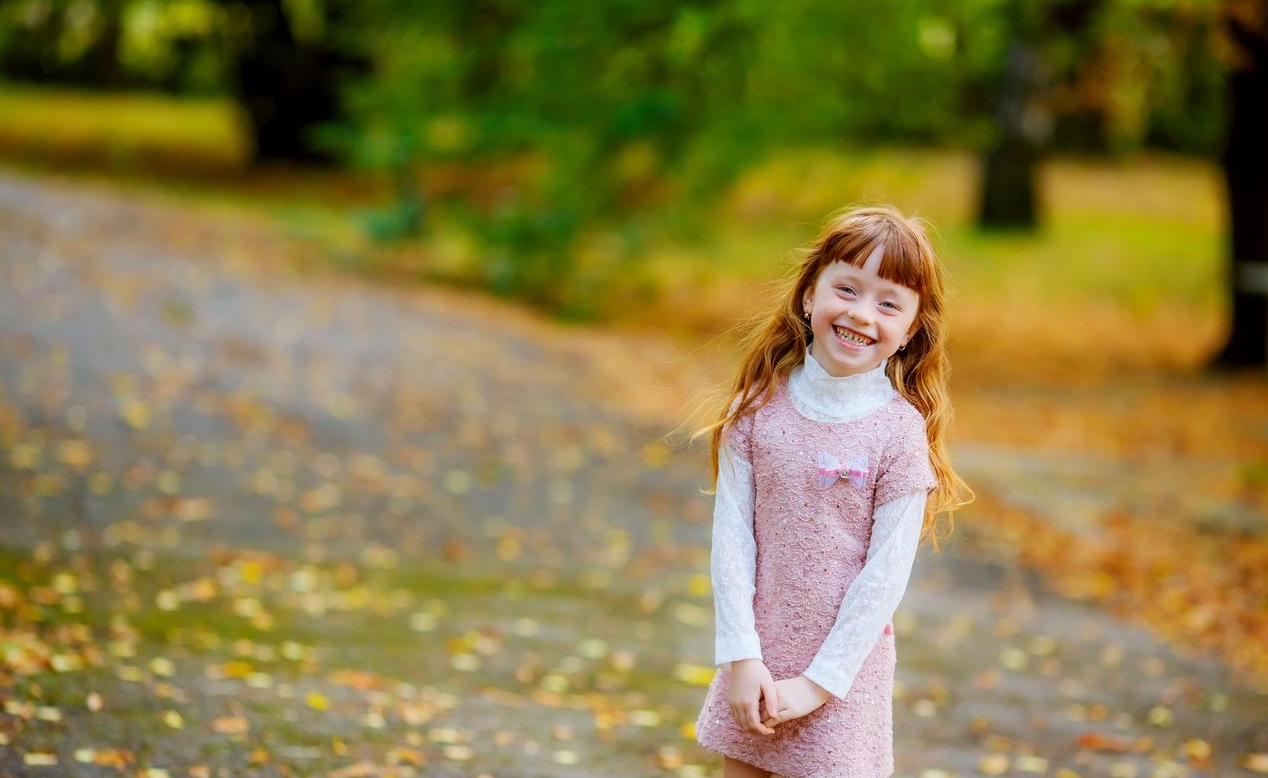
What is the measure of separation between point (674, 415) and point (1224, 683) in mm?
5670

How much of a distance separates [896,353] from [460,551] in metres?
5.13

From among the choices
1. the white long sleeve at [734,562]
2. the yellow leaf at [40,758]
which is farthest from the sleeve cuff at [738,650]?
the yellow leaf at [40,758]

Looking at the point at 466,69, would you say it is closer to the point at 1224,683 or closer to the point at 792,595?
the point at 1224,683

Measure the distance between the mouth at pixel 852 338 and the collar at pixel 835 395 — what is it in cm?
8

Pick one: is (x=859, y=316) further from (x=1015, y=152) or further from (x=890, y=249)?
(x=1015, y=152)

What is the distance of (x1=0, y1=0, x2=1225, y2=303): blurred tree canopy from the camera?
13.6 m

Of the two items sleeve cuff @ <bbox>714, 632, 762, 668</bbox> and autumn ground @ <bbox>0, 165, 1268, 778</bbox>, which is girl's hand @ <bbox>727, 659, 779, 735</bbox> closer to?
sleeve cuff @ <bbox>714, 632, 762, 668</bbox>

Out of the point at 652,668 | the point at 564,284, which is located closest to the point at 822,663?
the point at 652,668

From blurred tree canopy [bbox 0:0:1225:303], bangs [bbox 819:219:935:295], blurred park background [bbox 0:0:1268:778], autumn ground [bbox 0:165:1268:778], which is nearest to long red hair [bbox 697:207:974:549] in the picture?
bangs [bbox 819:219:935:295]

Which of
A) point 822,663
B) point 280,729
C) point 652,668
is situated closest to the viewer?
point 822,663

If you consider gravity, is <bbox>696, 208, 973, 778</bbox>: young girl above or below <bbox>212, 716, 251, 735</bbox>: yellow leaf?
above

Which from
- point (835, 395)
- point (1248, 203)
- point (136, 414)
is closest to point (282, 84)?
point (1248, 203)

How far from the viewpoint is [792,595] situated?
307 centimetres

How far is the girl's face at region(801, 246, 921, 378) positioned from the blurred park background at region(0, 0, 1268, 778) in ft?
1.24
